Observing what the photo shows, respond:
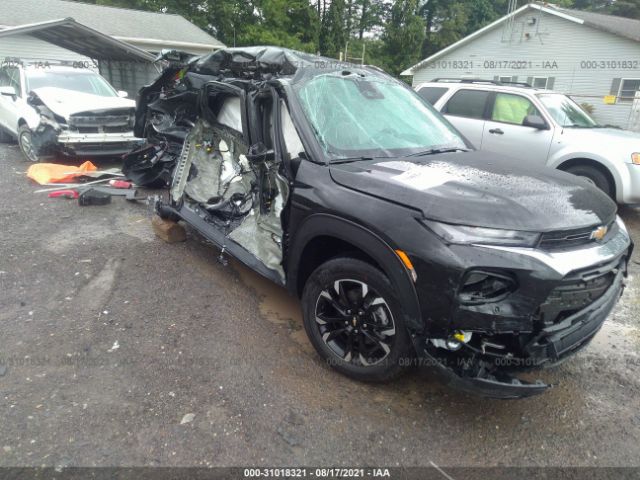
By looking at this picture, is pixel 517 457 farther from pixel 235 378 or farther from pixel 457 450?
pixel 235 378

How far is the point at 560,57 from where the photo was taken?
19.9 meters

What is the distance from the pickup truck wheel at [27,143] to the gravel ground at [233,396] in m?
5.88

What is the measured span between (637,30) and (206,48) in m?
19.4

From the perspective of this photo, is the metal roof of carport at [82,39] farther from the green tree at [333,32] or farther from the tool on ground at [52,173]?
the green tree at [333,32]

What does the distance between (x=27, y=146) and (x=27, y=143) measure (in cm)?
8

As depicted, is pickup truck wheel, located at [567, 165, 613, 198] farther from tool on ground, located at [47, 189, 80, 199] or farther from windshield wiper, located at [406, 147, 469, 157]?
tool on ground, located at [47, 189, 80, 199]

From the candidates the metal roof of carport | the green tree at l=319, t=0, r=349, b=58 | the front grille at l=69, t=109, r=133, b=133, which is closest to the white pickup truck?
the front grille at l=69, t=109, r=133, b=133

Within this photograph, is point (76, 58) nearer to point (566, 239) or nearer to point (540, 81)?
point (540, 81)

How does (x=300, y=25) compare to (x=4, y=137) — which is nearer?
(x=4, y=137)

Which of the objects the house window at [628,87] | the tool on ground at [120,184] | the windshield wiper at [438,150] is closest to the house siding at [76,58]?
the tool on ground at [120,184]

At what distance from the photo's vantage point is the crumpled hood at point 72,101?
834cm

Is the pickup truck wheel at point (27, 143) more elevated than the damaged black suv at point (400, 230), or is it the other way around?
the damaged black suv at point (400, 230)

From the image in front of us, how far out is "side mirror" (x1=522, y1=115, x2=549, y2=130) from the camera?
6652 mm

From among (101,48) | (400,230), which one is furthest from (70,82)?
(400,230)
